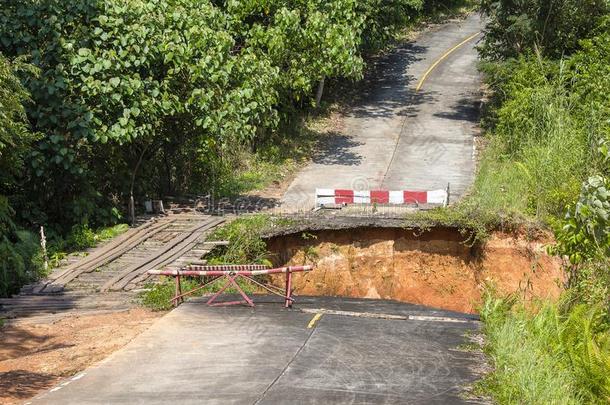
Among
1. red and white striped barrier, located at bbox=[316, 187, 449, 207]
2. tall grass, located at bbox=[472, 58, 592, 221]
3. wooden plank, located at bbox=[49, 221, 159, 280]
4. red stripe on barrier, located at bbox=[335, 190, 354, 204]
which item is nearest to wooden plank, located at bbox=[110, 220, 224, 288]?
wooden plank, located at bbox=[49, 221, 159, 280]

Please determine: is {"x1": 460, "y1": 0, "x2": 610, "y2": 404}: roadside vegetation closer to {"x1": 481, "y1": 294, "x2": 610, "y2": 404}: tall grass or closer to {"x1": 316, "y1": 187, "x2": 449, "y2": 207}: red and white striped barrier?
{"x1": 481, "y1": 294, "x2": 610, "y2": 404}: tall grass

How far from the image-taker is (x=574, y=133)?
22.9m

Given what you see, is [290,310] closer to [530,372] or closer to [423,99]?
[530,372]

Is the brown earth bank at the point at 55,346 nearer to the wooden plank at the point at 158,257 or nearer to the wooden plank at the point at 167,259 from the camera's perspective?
the wooden plank at the point at 158,257

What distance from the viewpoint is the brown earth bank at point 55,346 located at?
1129 cm

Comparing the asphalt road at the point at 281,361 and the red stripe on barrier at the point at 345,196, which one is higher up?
the red stripe on barrier at the point at 345,196

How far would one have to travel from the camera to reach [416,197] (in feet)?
72.9

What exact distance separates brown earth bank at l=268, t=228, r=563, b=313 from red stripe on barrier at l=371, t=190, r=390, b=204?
3.97 ft

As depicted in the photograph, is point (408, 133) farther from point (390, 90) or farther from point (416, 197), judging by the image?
point (416, 197)

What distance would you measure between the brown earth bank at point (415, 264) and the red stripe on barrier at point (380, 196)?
1210mm

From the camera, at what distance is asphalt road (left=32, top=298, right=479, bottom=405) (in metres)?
10.4

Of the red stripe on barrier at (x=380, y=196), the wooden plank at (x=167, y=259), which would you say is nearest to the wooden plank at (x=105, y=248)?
the wooden plank at (x=167, y=259)

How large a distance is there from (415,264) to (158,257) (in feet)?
20.9

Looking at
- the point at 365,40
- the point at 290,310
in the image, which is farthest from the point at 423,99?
the point at 290,310
